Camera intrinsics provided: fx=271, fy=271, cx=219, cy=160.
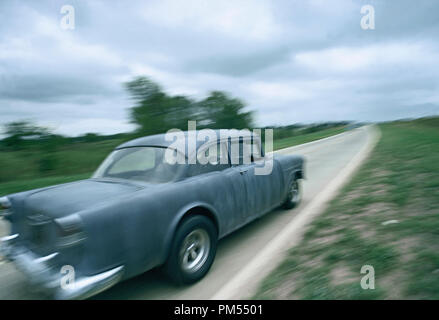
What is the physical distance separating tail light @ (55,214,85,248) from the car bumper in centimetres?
21

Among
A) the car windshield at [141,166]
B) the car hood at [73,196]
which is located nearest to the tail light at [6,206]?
the car hood at [73,196]

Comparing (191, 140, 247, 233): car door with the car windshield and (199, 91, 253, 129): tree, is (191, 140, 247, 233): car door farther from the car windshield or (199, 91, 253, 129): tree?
(199, 91, 253, 129): tree

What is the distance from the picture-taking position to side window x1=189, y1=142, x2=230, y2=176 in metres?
3.26

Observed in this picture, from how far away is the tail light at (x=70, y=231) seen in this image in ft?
7.02

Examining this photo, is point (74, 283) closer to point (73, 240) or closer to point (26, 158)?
point (73, 240)

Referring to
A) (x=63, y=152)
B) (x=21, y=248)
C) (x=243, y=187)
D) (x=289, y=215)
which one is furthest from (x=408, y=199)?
(x=63, y=152)

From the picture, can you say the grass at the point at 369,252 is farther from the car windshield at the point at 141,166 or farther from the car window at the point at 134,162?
the car window at the point at 134,162

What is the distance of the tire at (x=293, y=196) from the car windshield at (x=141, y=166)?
2695 millimetres

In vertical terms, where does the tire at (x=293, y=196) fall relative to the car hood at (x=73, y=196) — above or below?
below

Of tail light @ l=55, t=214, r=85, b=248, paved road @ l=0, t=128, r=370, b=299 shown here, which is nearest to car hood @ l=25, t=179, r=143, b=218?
tail light @ l=55, t=214, r=85, b=248

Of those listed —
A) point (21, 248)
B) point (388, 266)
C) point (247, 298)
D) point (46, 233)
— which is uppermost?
point (46, 233)

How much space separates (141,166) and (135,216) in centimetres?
120
